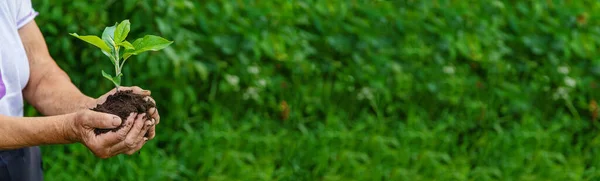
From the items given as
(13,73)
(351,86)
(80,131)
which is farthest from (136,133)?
(351,86)

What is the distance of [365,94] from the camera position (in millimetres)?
3928

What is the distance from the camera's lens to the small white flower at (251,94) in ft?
12.4

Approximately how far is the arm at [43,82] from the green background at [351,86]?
3.35 ft

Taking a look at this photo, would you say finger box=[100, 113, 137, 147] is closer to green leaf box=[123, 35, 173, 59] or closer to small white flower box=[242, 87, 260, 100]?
green leaf box=[123, 35, 173, 59]

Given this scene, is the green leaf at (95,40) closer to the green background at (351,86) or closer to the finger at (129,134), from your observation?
the finger at (129,134)

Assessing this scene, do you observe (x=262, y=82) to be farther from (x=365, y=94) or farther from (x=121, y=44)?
(x=121, y=44)

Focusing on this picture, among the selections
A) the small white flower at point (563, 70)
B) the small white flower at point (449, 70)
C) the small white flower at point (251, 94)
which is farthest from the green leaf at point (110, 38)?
the small white flower at point (563, 70)

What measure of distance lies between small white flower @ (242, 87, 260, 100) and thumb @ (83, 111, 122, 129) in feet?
6.90

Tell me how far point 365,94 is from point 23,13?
2.24m

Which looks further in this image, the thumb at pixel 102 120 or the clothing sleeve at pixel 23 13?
the clothing sleeve at pixel 23 13

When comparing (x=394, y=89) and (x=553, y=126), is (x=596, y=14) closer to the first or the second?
(x=553, y=126)

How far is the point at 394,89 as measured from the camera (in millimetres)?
4016

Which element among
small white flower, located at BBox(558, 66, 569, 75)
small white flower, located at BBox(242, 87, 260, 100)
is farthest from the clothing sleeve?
small white flower, located at BBox(558, 66, 569, 75)

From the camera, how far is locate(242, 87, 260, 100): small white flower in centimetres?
377
